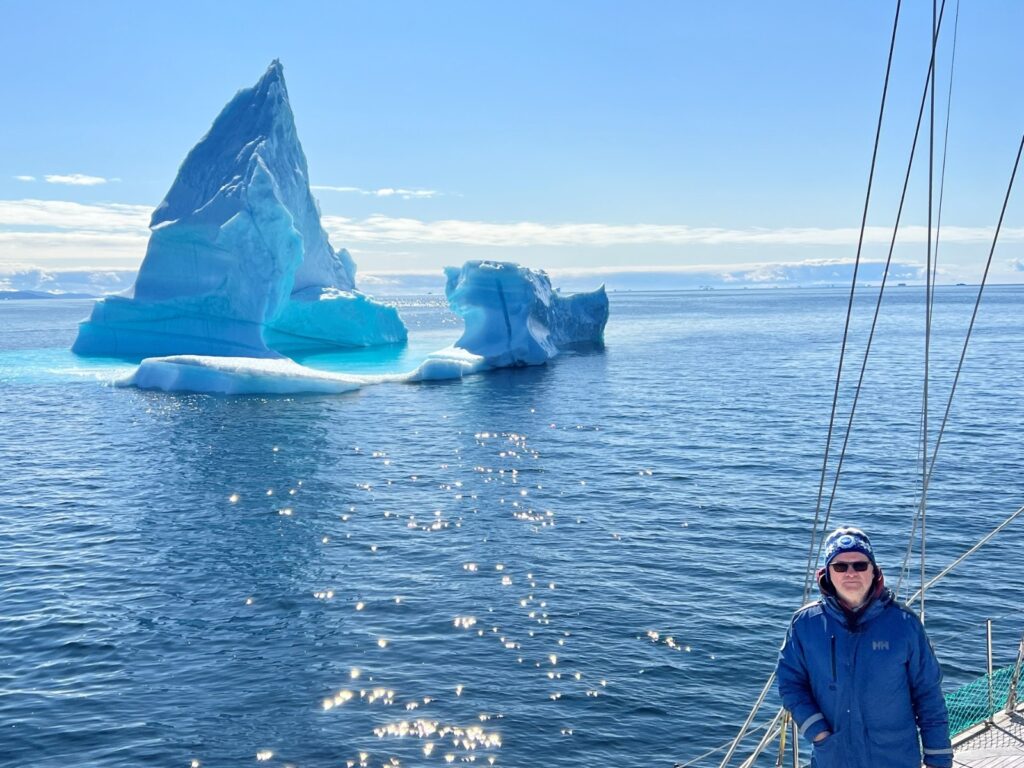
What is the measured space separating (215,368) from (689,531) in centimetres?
3152

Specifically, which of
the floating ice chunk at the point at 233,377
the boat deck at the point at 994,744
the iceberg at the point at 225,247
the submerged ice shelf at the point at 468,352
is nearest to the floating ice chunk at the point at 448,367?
the submerged ice shelf at the point at 468,352

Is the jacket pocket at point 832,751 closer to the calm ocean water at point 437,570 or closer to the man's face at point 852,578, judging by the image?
the man's face at point 852,578

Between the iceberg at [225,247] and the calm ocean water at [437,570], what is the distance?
1454 centimetres

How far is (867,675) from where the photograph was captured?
16.0ft

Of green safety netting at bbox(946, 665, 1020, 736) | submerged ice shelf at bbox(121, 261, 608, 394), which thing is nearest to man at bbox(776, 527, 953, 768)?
green safety netting at bbox(946, 665, 1020, 736)

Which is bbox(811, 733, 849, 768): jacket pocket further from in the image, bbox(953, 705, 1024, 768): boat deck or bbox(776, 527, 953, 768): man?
bbox(953, 705, 1024, 768): boat deck

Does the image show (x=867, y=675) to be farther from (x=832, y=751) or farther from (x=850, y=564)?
(x=850, y=564)

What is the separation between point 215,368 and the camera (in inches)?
1789

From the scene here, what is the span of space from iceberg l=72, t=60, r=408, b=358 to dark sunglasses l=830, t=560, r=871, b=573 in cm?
5262

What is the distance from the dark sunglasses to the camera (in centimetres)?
487

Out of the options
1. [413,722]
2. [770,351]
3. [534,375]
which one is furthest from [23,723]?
[770,351]

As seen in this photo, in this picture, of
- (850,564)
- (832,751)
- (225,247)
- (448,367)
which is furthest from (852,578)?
(225,247)

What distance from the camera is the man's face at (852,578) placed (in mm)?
4879

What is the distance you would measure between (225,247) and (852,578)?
5376 cm
